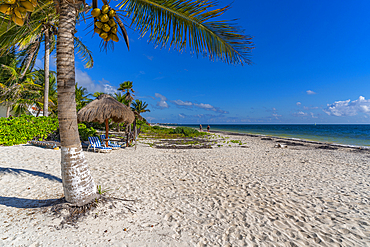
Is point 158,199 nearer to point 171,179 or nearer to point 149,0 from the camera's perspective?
point 171,179

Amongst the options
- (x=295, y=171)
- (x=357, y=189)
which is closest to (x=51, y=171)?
(x=295, y=171)

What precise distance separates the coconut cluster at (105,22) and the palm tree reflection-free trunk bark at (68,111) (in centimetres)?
69

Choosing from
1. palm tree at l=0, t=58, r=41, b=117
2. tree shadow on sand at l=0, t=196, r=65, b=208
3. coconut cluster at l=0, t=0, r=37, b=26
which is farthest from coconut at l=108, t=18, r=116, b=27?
palm tree at l=0, t=58, r=41, b=117

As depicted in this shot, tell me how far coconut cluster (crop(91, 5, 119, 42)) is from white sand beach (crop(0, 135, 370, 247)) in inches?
116

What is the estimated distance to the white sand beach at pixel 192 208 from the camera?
8.86ft

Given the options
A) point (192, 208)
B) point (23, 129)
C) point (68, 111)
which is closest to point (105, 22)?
point (68, 111)

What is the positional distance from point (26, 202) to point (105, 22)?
3.82m

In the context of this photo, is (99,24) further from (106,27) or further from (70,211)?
(70,211)

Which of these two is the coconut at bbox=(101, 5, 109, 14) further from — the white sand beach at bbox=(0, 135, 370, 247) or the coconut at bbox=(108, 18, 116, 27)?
the white sand beach at bbox=(0, 135, 370, 247)

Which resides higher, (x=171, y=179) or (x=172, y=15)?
(x=172, y=15)

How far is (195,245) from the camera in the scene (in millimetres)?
2613

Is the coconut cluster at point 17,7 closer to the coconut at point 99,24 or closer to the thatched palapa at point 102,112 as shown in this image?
the coconut at point 99,24

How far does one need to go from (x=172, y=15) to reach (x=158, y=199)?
3.86 metres

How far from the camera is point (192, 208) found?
12.4ft
